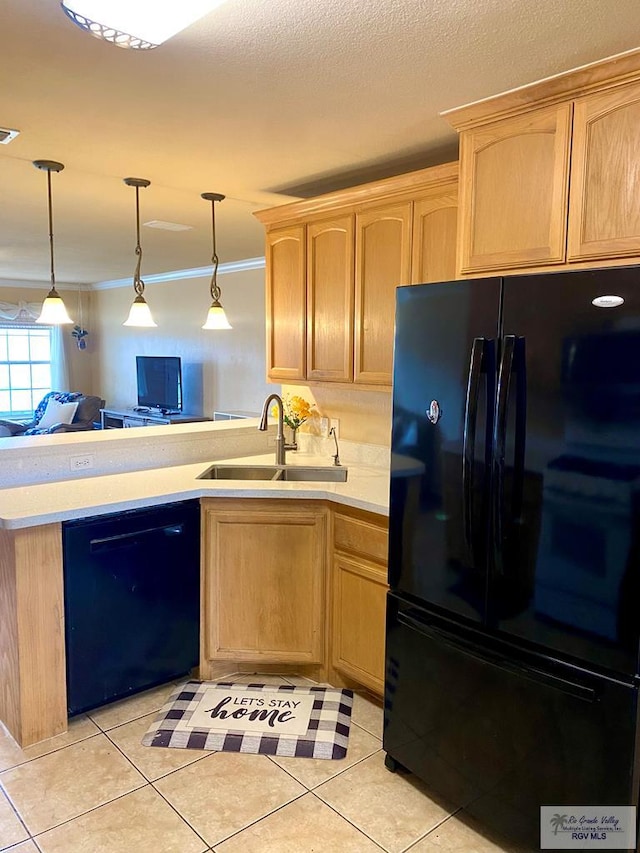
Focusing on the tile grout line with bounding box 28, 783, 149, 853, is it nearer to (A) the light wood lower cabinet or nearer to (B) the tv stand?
(A) the light wood lower cabinet

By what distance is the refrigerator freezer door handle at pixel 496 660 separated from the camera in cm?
163

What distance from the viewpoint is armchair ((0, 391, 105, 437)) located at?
7.84 m

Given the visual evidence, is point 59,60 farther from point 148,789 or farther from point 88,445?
point 148,789

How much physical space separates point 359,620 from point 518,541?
1103mm

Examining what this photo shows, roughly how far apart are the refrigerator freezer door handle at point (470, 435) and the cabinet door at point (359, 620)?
29.1 inches

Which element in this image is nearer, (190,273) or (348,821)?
(348,821)

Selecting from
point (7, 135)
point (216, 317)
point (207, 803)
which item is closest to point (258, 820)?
point (207, 803)

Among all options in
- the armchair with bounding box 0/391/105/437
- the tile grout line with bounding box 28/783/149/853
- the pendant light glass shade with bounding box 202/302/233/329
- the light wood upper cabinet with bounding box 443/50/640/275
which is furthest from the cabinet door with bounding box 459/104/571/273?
the armchair with bounding box 0/391/105/437

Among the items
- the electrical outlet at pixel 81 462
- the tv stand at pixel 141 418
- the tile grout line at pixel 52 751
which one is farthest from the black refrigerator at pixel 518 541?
the tv stand at pixel 141 418

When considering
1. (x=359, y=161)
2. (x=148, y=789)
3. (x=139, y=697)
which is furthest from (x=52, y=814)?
(x=359, y=161)

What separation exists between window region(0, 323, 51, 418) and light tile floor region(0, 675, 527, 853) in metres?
7.90

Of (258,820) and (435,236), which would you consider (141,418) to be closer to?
(435,236)

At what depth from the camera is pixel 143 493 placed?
8.55ft

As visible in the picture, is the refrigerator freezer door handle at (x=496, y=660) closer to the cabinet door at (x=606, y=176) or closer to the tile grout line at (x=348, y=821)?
the tile grout line at (x=348, y=821)
